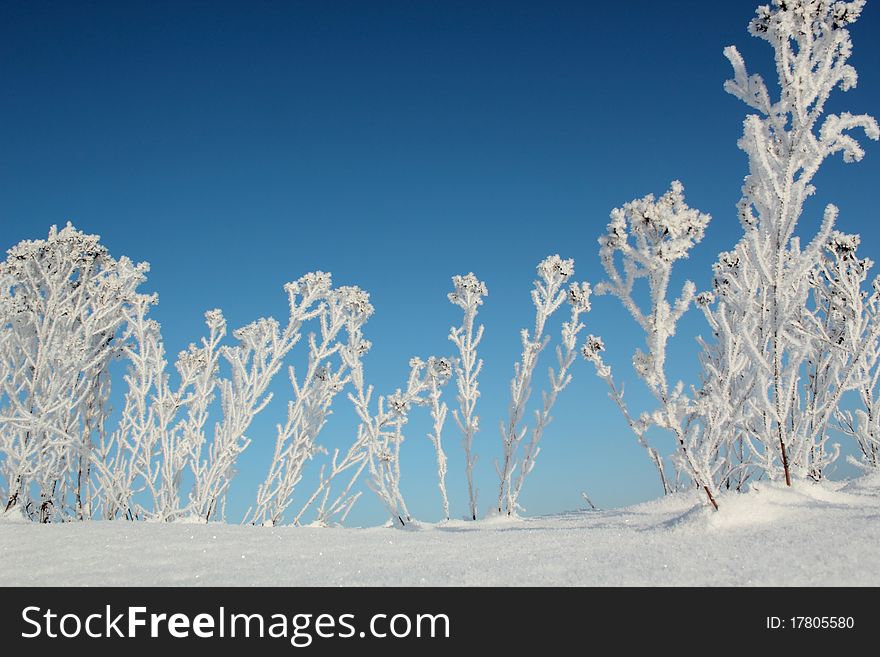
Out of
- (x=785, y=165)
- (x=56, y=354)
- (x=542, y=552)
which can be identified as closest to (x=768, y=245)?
(x=785, y=165)

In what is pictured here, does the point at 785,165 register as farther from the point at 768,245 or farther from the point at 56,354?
the point at 56,354

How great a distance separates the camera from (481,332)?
588cm

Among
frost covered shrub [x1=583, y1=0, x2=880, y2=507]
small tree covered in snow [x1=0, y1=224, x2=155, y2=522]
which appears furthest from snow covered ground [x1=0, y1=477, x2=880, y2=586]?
small tree covered in snow [x1=0, y1=224, x2=155, y2=522]

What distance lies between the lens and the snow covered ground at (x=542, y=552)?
1948 millimetres

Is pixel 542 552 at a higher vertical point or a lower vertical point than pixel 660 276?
lower

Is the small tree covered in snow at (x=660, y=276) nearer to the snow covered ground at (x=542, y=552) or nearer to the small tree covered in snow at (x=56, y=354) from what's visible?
the snow covered ground at (x=542, y=552)

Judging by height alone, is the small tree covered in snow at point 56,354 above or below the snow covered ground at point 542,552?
above

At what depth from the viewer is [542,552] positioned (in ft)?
8.05

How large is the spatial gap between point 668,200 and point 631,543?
1600 mm

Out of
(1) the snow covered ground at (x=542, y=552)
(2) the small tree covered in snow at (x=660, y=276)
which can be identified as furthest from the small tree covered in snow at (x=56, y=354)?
(2) the small tree covered in snow at (x=660, y=276)

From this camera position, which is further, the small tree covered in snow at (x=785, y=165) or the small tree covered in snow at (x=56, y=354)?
the small tree covered in snow at (x=56, y=354)

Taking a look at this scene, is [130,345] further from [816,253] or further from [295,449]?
[816,253]

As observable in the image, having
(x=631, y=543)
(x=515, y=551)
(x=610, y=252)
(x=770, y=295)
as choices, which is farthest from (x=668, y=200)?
(x=515, y=551)

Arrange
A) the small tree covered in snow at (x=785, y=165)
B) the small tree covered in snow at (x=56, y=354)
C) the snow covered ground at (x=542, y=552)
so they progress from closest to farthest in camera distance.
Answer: the snow covered ground at (x=542, y=552)
the small tree covered in snow at (x=785, y=165)
the small tree covered in snow at (x=56, y=354)
